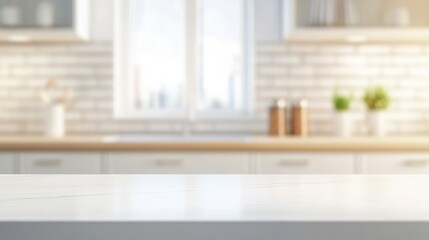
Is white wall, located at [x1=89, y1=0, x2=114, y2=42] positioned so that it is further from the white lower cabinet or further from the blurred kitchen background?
the white lower cabinet

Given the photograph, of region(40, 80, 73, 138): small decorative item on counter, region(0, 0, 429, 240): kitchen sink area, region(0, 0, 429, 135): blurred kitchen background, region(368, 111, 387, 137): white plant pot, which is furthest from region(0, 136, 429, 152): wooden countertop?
region(0, 0, 429, 135): blurred kitchen background

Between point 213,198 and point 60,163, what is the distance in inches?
87.8

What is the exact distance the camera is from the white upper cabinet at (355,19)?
10.4 ft

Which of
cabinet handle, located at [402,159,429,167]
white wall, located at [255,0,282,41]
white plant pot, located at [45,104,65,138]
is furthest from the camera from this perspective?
white wall, located at [255,0,282,41]

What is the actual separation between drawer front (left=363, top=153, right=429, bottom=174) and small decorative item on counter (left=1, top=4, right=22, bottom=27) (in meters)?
2.11

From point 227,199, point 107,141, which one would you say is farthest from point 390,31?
point 227,199

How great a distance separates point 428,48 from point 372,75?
386 millimetres

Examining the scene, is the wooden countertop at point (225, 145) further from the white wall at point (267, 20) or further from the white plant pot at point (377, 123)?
the white wall at point (267, 20)

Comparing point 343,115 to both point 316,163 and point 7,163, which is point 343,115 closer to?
point 316,163

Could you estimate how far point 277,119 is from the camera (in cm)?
333

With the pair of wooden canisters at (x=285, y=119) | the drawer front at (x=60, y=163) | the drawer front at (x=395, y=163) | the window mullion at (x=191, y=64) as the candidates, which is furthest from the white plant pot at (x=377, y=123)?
the drawer front at (x=60, y=163)

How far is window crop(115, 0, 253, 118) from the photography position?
369 cm

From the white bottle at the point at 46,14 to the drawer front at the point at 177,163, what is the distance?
936 mm
